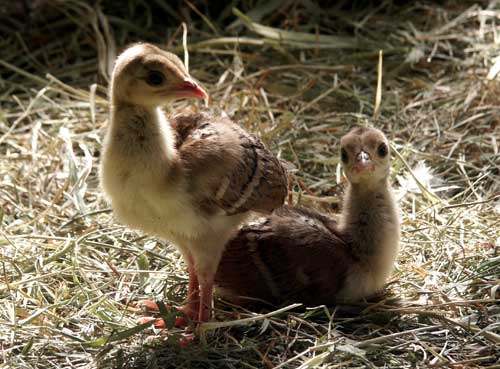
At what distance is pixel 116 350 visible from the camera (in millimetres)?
2584

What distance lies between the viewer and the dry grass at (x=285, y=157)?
2590mm

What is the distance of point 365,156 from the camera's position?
286cm

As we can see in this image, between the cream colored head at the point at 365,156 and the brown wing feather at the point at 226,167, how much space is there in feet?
0.74

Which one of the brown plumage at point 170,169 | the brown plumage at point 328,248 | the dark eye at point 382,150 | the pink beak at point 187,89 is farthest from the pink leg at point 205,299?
the dark eye at point 382,150

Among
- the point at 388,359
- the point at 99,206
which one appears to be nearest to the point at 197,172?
the point at 388,359

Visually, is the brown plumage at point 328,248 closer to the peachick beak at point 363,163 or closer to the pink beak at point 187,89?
the peachick beak at point 363,163

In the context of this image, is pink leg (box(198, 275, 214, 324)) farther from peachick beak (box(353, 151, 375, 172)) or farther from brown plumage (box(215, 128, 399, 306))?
peachick beak (box(353, 151, 375, 172))

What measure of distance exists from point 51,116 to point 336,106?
1.37 meters

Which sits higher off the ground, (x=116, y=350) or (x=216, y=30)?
(x=216, y=30)

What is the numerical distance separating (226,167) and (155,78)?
13.4 inches

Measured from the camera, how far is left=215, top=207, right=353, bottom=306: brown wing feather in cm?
280

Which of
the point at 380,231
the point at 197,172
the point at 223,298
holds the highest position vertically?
the point at 197,172

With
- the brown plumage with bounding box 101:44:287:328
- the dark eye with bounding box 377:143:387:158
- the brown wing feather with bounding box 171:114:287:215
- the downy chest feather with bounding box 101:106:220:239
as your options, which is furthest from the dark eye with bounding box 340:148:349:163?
the downy chest feather with bounding box 101:106:220:239

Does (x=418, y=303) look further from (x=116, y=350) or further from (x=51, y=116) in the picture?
(x=51, y=116)
